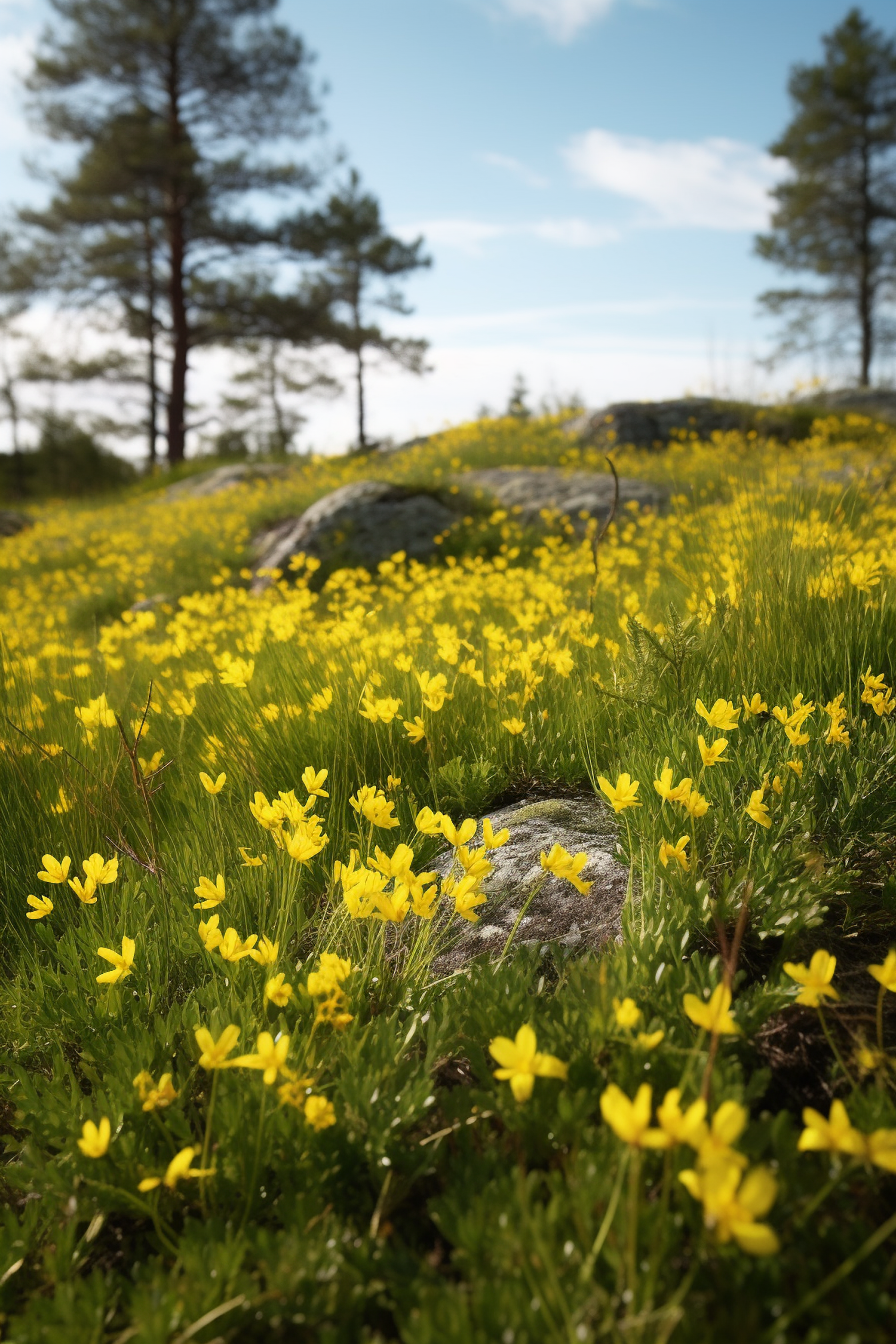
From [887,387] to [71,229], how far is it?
19.0m

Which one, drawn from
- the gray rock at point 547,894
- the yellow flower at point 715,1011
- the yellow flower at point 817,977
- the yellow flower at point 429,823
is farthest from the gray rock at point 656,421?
the yellow flower at point 715,1011

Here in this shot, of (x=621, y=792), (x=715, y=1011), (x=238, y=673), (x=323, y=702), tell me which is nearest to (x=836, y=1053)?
(x=715, y=1011)

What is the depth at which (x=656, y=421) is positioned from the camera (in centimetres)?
1242

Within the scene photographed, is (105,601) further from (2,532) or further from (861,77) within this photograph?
(861,77)

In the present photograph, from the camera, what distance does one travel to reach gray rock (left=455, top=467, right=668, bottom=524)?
8297 millimetres

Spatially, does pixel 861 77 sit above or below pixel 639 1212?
above

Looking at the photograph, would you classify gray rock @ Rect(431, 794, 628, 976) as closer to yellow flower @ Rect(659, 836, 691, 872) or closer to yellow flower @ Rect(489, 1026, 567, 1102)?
yellow flower @ Rect(659, 836, 691, 872)

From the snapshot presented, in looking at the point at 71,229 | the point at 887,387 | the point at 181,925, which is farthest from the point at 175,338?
the point at 181,925

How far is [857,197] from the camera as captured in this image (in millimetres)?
24203

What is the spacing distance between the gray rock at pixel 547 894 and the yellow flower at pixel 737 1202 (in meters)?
0.80

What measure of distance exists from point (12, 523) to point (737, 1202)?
17949 mm

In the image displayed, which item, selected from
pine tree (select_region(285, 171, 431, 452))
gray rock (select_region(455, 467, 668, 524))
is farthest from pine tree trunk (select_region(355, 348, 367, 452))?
gray rock (select_region(455, 467, 668, 524))

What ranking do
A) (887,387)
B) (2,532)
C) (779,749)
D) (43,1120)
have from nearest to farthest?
1. (43,1120)
2. (779,749)
3. (2,532)
4. (887,387)

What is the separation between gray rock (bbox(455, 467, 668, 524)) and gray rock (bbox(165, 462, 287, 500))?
23.4ft
